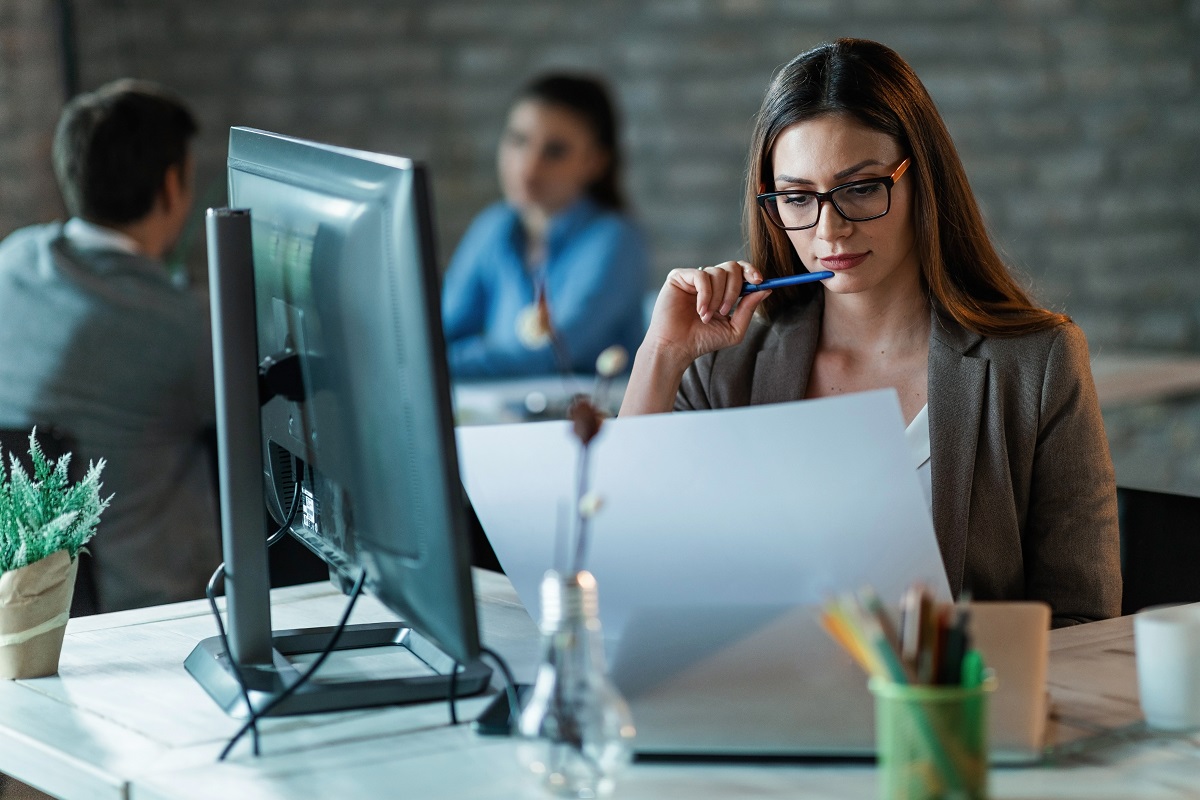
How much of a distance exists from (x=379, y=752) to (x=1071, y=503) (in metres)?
0.89

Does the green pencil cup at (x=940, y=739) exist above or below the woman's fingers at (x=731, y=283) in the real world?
below

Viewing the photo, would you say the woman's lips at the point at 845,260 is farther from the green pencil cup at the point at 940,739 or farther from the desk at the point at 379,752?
the green pencil cup at the point at 940,739

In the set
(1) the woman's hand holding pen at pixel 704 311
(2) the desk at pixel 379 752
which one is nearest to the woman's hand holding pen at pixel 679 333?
(1) the woman's hand holding pen at pixel 704 311

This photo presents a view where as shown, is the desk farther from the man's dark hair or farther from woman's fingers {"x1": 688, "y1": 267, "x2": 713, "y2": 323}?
the man's dark hair

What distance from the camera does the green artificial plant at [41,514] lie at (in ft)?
4.16

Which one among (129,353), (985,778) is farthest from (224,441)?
(129,353)

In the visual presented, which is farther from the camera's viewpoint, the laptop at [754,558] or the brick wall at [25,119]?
the brick wall at [25,119]

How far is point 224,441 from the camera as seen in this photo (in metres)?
1.19

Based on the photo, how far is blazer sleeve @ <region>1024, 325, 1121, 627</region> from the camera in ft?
5.12

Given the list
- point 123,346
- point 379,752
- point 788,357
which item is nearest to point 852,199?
point 788,357

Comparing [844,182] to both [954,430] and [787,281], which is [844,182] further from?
[954,430]

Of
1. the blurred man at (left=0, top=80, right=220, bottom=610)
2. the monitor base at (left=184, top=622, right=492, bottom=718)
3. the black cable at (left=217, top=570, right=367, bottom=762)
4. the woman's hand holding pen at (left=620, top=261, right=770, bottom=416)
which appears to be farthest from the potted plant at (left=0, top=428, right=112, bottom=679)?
the blurred man at (left=0, top=80, right=220, bottom=610)

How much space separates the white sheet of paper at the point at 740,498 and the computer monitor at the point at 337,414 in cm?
12

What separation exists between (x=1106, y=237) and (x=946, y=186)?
2731 millimetres
